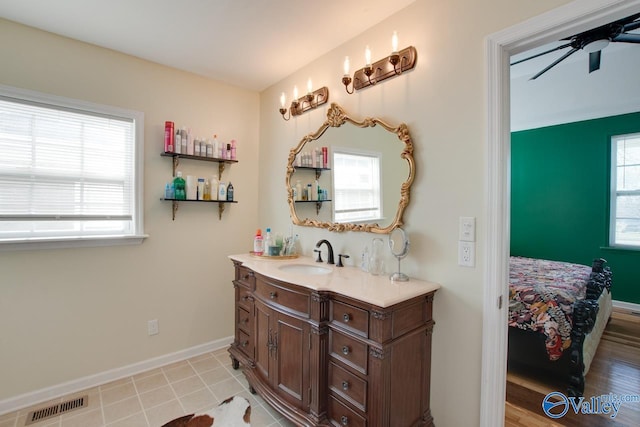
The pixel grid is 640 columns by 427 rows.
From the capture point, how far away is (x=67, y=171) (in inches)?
86.4

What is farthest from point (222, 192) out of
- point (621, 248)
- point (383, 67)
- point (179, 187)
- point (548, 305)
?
point (621, 248)

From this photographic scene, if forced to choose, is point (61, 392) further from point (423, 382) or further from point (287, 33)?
point (287, 33)

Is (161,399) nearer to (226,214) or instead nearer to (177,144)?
(226,214)

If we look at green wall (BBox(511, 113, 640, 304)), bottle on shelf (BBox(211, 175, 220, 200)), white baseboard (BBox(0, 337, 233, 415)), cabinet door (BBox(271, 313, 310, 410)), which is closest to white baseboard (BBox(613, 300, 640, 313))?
green wall (BBox(511, 113, 640, 304))

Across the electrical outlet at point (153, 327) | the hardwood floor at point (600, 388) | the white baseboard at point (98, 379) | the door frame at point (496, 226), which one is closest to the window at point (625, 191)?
the hardwood floor at point (600, 388)

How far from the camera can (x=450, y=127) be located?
1597 millimetres

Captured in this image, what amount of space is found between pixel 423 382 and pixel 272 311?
99 cm

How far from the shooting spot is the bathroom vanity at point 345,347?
1.37 m

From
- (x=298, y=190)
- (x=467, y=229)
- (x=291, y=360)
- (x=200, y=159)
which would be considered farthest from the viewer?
(x=200, y=159)

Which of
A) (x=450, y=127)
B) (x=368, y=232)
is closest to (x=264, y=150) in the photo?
(x=368, y=232)

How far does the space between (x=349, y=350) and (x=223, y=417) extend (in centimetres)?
112

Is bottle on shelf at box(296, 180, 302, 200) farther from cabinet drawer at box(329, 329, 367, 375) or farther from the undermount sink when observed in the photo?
cabinet drawer at box(329, 329, 367, 375)

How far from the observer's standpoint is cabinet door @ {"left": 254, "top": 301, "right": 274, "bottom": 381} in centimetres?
199

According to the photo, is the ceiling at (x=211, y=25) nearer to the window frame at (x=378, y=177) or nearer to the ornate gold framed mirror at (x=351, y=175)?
the ornate gold framed mirror at (x=351, y=175)
